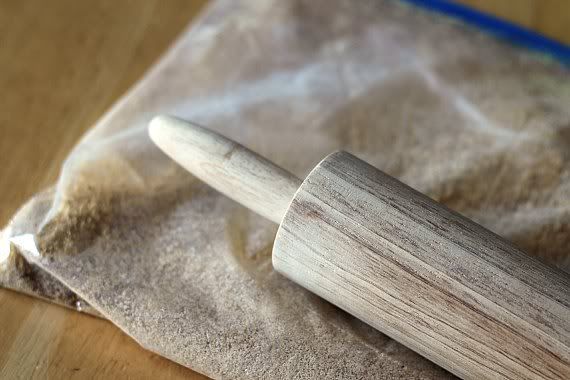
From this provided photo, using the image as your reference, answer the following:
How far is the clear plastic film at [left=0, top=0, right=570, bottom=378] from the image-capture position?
607mm

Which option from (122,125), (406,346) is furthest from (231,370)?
(122,125)

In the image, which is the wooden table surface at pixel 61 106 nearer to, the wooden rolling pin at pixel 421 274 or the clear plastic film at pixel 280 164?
the clear plastic film at pixel 280 164

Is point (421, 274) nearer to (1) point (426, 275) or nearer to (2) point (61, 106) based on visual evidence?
(1) point (426, 275)

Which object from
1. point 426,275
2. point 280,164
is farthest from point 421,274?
point 280,164

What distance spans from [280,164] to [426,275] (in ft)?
0.95

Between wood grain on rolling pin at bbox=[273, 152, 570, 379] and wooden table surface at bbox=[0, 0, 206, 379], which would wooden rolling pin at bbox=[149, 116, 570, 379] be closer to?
wood grain on rolling pin at bbox=[273, 152, 570, 379]

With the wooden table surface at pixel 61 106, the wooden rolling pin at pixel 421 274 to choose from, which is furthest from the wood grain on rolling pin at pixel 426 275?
the wooden table surface at pixel 61 106

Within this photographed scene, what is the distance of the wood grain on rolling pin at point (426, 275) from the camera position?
51 cm

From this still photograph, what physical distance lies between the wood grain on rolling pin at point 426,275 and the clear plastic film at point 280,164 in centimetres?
6

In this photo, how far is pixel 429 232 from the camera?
0.55 meters

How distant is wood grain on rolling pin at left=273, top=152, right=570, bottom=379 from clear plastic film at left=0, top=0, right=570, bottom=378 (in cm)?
6

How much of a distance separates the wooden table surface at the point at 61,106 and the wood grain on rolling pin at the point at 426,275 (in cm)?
18

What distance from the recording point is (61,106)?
0.82m

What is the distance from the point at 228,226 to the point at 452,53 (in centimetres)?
44
